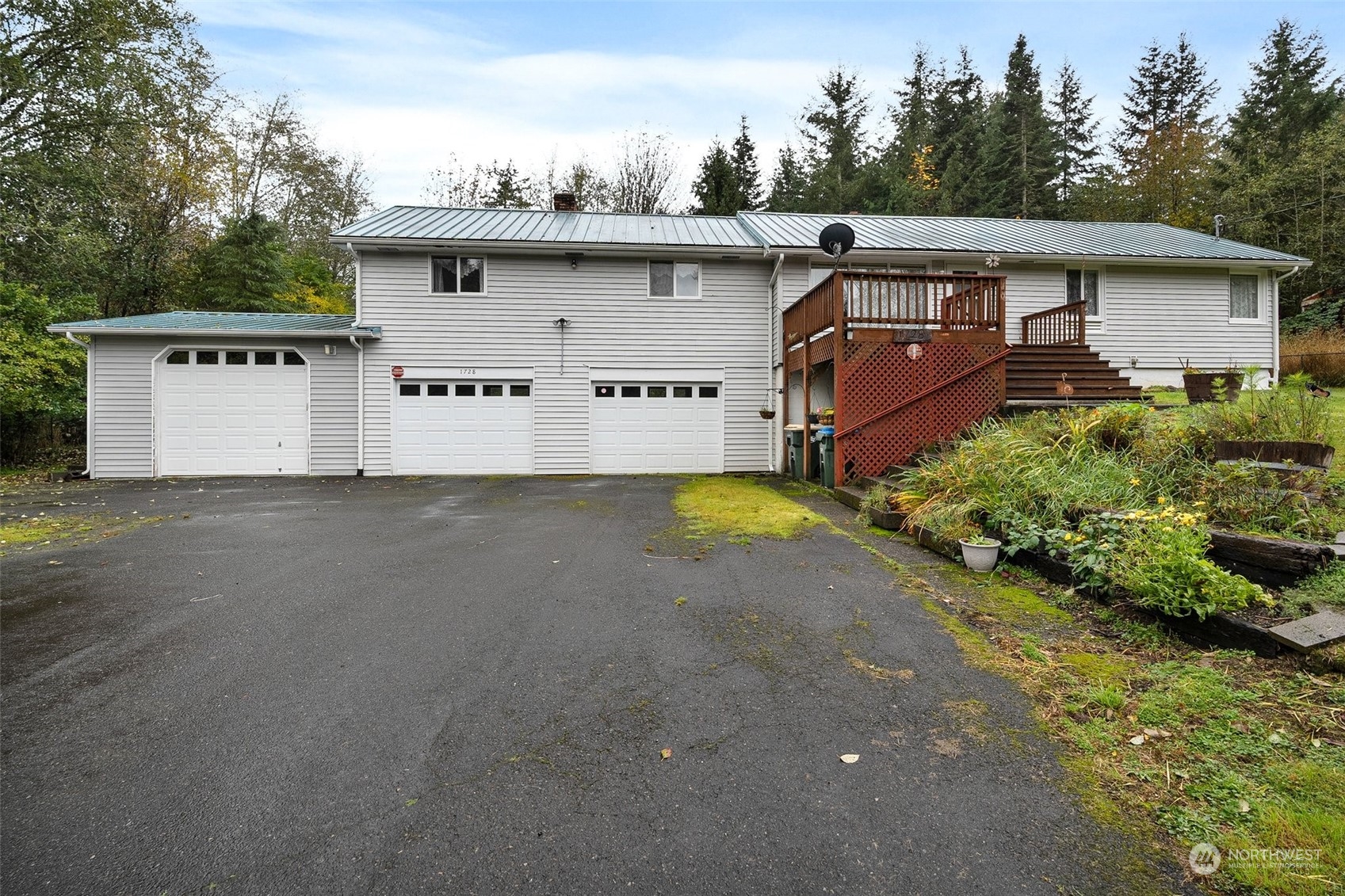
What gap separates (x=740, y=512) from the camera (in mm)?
7277

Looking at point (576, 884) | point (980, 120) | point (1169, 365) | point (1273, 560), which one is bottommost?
point (576, 884)

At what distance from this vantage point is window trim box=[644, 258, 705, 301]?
38.7ft

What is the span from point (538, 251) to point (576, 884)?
452 inches

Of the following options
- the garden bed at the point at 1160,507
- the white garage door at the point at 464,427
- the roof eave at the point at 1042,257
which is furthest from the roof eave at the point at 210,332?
the garden bed at the point at 1160,507

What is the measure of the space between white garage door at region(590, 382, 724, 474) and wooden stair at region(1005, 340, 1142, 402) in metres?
5.45

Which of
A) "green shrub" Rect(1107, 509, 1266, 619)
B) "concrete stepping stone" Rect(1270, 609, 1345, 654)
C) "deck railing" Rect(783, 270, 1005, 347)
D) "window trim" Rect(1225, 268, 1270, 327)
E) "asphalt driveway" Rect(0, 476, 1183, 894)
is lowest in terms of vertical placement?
"asphalt driveway" Rect(0, 476, 1183, 894)

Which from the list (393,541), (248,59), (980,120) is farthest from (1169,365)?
(248,59)

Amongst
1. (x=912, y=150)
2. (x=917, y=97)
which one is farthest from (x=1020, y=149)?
(x=917, y=97)

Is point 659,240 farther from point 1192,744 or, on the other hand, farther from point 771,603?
point 1192,744

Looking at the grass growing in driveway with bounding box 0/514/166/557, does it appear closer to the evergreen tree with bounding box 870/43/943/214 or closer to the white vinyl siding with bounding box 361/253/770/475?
the white vinyl siding with bounding box 361/253/770/475

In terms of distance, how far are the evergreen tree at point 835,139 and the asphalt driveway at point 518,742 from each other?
77.1 ft

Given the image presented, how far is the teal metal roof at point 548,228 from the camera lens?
11.3 m

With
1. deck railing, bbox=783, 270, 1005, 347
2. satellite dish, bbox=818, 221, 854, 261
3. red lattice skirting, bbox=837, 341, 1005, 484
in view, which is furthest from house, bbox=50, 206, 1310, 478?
red lattice skirting, bbox=837, 341, 1005, 484

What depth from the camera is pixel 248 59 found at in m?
16.8
